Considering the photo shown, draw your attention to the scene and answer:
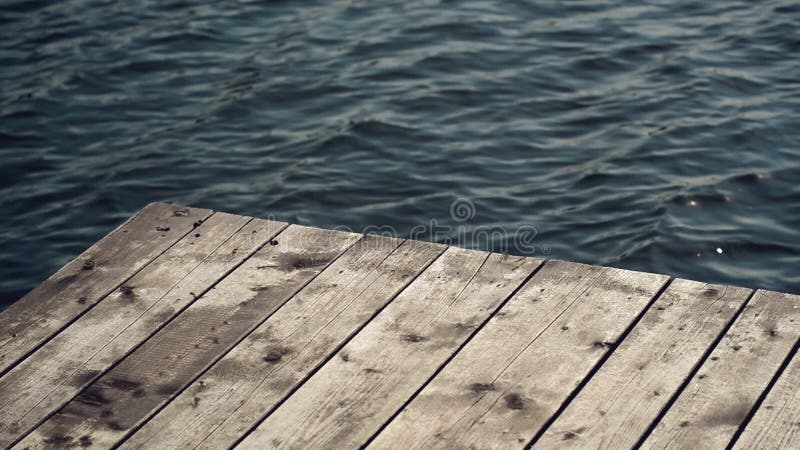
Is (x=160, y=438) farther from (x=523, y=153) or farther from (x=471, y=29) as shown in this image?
(x=471, y=29)

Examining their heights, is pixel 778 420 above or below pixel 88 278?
below

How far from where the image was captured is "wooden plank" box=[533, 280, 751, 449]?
337 centimetres

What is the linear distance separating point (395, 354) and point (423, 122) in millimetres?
3758

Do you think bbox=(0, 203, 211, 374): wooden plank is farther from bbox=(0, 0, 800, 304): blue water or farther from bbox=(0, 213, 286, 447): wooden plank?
bbox=(0, 0, 800, 304): blue water

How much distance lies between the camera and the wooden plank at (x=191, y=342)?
353cm

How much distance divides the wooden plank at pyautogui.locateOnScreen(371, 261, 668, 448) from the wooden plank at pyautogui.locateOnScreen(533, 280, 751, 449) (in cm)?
5

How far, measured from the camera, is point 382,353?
3799mm

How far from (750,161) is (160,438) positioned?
4.38 meters

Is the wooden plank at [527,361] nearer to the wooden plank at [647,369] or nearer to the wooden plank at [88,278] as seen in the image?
the wooden plank at [647,369]

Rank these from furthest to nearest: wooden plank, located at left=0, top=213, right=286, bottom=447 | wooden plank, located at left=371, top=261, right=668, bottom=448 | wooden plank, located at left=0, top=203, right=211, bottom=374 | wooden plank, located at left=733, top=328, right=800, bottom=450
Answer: wooden plank, located at left=0, top=203, right=211, bottom=374, wooden plank, located at left=0, top=213, right=286, bottom=447, wooden plank, located at left=371, top=261, right=668, bottom=448, wooden plank, located at left=733, top=328, right=800, bottom=450

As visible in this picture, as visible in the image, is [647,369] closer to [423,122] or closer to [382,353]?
[382,353]

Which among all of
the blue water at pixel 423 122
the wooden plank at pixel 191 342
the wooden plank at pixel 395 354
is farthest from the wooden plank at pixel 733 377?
the blue water at pixel 423 122

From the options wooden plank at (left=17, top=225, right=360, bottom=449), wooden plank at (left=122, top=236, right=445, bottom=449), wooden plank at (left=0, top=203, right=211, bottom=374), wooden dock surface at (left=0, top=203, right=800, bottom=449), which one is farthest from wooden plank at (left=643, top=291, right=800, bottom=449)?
wooden plank at (left=0, top=203, right=211, bottom=374)

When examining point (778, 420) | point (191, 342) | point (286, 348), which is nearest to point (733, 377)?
point (778, 420)
